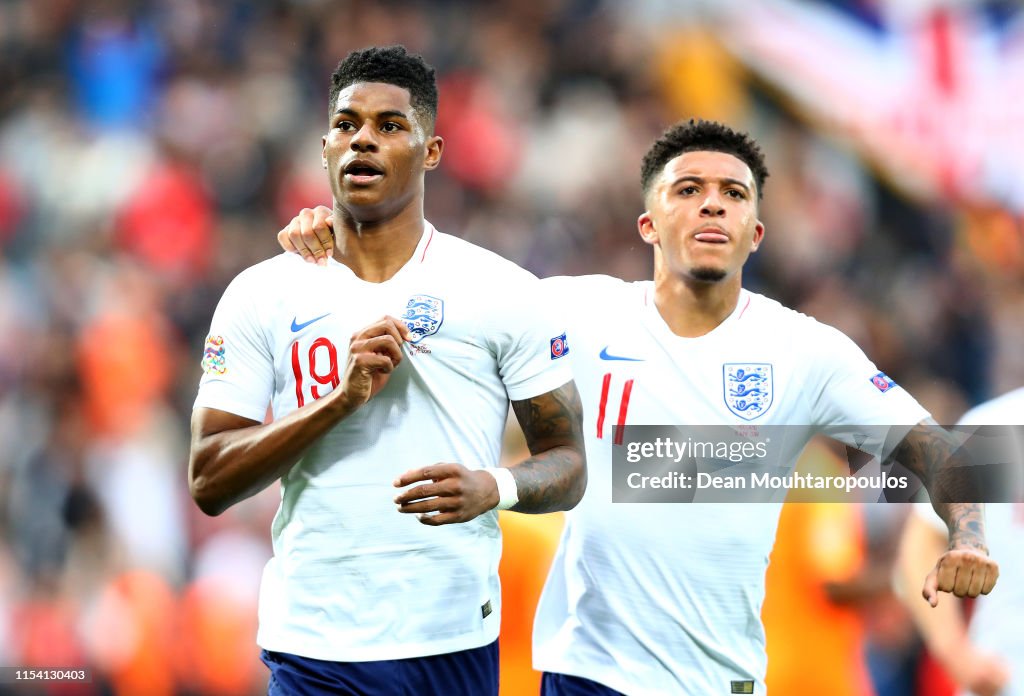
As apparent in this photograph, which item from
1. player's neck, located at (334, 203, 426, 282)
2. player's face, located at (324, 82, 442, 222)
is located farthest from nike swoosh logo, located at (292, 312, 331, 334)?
player's face, located at (324, 82, 442, 222)

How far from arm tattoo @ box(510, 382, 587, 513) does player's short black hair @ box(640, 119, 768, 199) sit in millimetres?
1093

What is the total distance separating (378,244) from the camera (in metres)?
3.30

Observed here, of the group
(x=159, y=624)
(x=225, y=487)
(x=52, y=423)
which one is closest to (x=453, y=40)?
(x=52, y=423)

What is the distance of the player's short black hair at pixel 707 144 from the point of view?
160 inches

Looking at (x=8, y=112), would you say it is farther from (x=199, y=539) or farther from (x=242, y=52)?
(x=199, y=539)

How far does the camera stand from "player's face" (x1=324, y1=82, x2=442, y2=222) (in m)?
3.23

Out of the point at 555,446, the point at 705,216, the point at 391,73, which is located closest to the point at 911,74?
the point at 705,216

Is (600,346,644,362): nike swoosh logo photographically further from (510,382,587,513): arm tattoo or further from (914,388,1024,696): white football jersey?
(914,388,1024,696): white football jersey

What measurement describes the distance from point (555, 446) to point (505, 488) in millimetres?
375

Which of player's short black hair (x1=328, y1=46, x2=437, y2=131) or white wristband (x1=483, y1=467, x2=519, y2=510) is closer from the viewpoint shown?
white wristband (x1=483, y1=467, x2=519, y2=510)

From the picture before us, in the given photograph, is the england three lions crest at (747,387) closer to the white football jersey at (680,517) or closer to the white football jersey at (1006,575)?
the white football jersey at (680,517)

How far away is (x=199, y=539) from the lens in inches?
262

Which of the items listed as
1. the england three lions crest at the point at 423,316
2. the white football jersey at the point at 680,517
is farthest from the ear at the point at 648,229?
the england three lions crest at the point at 423,316

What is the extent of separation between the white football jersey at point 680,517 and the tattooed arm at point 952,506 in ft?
0.28
